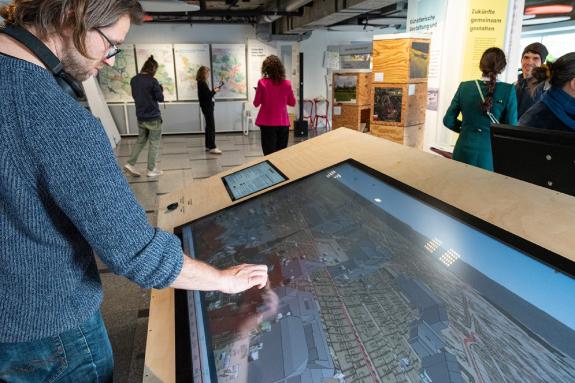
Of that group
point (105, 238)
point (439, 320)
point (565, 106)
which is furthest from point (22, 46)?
point (565, 106)

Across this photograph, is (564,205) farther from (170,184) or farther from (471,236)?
(170,184)

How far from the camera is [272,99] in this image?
5230 mm

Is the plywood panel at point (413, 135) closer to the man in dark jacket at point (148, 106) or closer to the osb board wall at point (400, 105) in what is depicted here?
the osb board wall at point (400, 105)

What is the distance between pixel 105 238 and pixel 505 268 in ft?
2.56

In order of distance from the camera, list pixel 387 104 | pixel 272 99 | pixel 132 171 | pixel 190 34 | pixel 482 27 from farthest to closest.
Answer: pixel 190 34 < pixel 132 171 < pixel 272 99 < pixel 387 104 < pixel 482 27

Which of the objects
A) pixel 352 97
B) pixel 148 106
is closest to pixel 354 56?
pixel 352 97

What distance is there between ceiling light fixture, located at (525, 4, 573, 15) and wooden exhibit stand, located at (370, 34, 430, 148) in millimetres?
4559

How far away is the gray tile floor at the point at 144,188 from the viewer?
2.39 meters

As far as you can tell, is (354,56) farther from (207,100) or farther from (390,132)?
(390,132)

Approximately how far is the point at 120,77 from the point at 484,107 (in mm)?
9965

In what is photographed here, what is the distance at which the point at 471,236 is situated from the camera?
93 cm

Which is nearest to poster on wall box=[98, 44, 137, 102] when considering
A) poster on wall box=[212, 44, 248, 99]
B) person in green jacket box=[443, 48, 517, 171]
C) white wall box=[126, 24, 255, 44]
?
white wall box=[126, 24, 255, 44]

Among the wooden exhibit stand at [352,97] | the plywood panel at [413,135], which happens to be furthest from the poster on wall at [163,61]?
the plywood panel at [413,135]

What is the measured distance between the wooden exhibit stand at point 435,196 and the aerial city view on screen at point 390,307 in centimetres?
12
